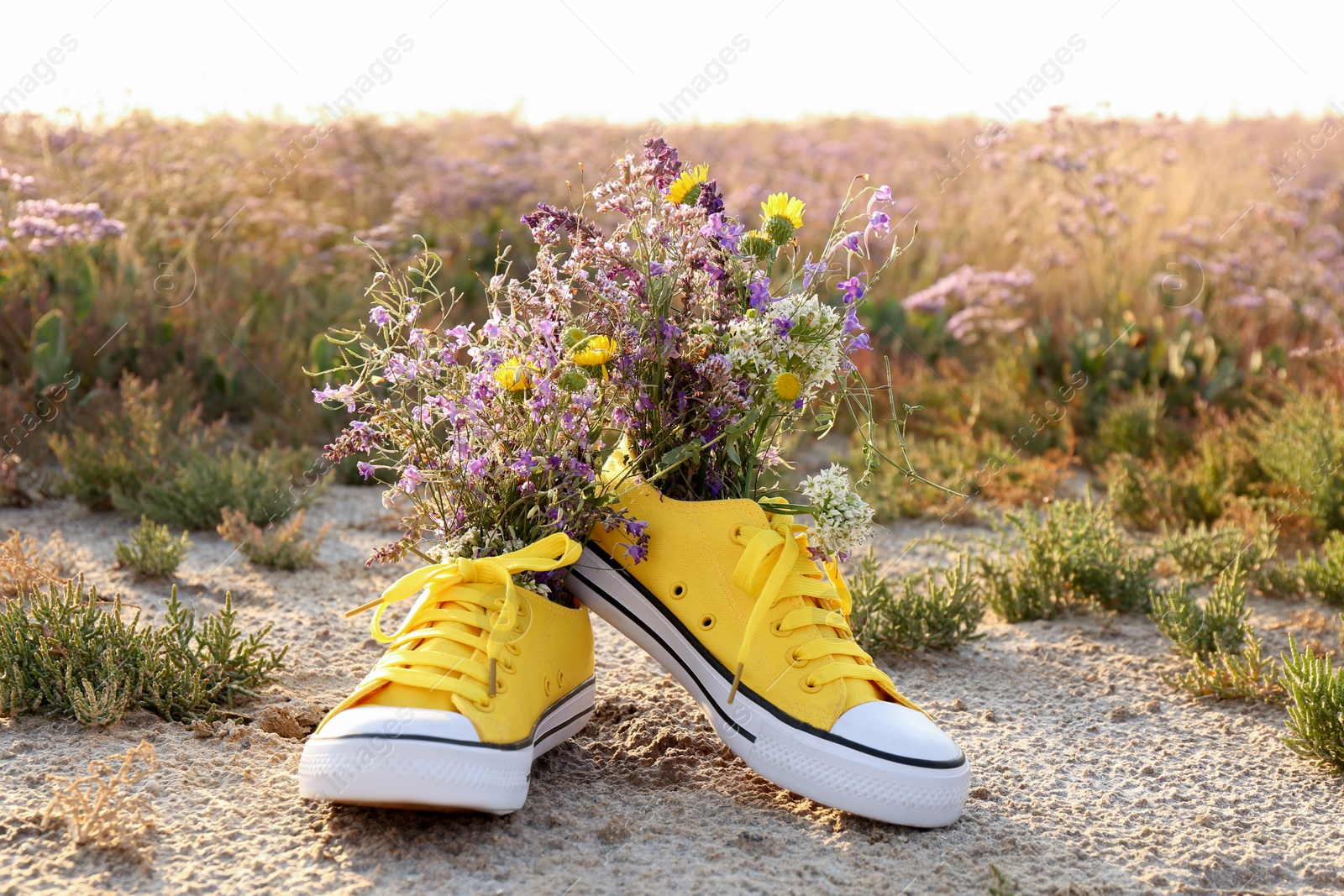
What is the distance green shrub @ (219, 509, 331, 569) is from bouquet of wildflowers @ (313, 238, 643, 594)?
141 centimetres

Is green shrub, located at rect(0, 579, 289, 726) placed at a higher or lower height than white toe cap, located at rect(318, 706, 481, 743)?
lower

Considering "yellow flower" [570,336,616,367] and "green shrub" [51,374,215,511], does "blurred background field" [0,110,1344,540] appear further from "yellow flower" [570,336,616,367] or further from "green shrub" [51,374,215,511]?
"yellow flower" [570,336,616,367]

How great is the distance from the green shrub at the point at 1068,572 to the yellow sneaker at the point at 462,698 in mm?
1635

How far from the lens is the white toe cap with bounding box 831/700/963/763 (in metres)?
1.88

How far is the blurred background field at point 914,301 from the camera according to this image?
428 cm

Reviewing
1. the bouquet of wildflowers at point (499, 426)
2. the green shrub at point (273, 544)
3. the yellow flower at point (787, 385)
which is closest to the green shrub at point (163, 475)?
the green shrub at point (273, 544)

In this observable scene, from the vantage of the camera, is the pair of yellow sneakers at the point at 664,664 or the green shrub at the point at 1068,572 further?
the green shrub at the point at 1068,572

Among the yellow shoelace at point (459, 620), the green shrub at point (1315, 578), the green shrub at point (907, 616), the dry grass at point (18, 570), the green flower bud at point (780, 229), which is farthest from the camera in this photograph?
the green shrub at point (1315, 578)

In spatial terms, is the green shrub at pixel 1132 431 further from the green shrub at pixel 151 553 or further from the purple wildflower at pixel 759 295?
the green shrub at pixel 151 553

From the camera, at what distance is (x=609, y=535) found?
216 centimetres

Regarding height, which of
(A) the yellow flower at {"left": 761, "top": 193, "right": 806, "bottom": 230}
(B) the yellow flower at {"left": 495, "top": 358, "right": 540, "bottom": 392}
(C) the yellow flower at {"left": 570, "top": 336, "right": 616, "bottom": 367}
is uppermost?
(A) the yellow flower at {"left": 761, "top": 193, "right": 806, "bottom": 230}

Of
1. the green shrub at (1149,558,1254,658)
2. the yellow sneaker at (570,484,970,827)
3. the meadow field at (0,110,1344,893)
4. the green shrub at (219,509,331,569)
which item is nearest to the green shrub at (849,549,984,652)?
the meadow field at (0,110,1344,893)

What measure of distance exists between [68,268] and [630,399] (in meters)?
4.03

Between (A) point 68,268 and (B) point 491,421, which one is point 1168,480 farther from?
(A) point 68,268
